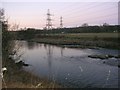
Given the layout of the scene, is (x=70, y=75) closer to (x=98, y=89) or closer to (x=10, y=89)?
(x=98, y=89)

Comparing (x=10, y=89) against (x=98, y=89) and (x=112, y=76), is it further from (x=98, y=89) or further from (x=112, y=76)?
(x=112, y=76)

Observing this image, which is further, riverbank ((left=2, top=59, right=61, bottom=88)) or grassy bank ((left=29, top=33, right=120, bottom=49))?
grassy bank ((left=29, top=33, right=120, bottom=49))

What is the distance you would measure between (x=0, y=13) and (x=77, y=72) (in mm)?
7246

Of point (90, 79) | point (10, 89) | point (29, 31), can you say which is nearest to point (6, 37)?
point (90, 79)

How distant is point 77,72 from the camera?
55.2 feet

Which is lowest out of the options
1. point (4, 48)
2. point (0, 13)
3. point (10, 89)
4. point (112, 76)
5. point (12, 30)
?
point (112, 76)

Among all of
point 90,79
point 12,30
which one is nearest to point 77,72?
point 90,79

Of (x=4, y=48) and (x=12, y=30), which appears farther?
(x=12, y=30)

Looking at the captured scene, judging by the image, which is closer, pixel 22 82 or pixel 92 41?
pixel 22 82

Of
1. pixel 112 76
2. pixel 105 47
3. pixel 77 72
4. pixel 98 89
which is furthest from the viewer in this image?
pixel 105 47

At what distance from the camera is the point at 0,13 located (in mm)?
13164

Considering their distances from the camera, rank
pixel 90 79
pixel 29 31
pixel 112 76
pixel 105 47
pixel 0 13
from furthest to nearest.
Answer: pixel 29 31 < pixel 105 47 < pixel 112 76 < pixel 90 79 < pixel 0 13

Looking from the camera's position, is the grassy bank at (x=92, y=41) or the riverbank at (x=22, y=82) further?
the grassy bank at (x=92, y=41)

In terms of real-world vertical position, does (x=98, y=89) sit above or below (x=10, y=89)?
below
